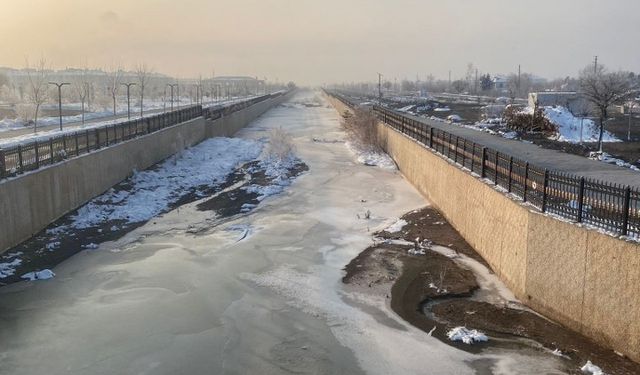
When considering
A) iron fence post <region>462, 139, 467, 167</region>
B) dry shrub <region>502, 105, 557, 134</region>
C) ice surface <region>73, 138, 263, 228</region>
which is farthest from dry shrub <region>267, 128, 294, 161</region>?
iron fence post <region>462, 139, 467, 167</region>

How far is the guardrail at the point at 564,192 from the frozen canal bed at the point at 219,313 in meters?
3.00

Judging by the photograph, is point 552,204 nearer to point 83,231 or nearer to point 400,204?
point 400,204

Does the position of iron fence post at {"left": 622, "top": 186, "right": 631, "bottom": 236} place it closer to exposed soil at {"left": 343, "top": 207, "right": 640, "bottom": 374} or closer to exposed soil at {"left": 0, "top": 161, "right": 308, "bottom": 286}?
exposed soil at {"left": 343, "top": 207, "right": 640, "bottom": 374}

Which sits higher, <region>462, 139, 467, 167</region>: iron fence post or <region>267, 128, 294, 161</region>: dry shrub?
<region>462, 139, 467, 167</region>: iron fence post

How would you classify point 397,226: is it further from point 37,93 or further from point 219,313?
point 37,93

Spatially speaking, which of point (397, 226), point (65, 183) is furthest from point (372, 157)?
point (65, 183)

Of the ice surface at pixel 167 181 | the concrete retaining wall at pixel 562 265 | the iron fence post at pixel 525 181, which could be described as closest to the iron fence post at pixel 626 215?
the concrete retaining wall at pixel 562 265

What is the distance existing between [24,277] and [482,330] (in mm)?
→ 11021

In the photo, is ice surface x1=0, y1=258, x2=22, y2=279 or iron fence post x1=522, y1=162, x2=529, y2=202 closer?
iron fence post x1=522, y1=162, x2=529, y2=202

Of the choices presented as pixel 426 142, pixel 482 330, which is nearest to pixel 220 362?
pixel 482 330

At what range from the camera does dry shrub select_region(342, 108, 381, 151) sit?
44181 millimetres

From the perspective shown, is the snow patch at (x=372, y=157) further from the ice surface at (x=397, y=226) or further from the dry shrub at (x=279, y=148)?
the ice surface at (x=397, y=226)

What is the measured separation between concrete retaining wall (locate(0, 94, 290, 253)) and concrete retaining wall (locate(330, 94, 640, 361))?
13.0 m

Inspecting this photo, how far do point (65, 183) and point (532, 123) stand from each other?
28.8m
